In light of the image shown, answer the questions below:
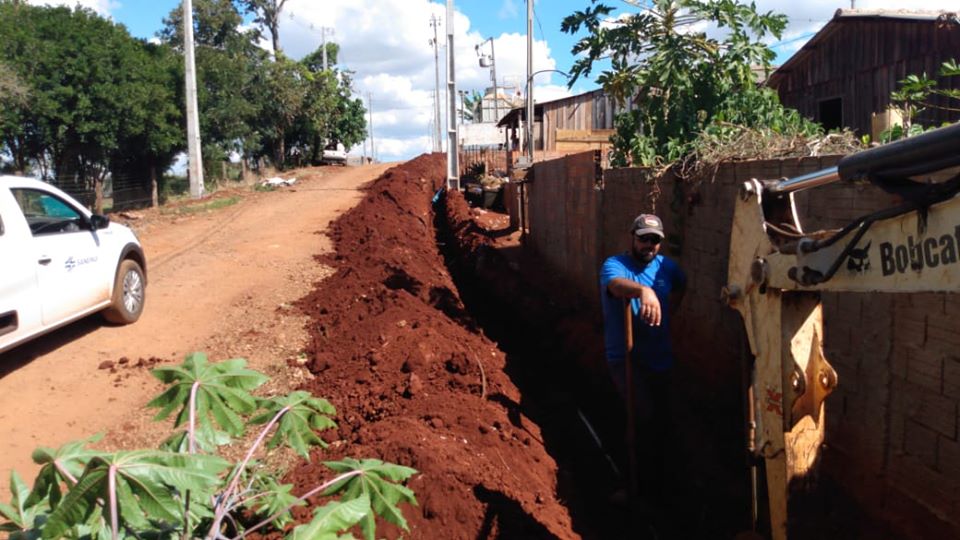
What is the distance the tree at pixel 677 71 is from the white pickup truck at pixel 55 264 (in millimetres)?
5371

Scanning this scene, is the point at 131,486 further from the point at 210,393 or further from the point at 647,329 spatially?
the point at 647,329

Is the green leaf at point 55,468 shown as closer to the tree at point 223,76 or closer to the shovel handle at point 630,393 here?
the shovel handle at point 630,393

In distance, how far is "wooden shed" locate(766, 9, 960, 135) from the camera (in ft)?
41.9

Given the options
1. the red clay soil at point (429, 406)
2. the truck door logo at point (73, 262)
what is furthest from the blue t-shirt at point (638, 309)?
the truck door logo at point (73, 262)

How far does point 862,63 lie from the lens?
14.6m

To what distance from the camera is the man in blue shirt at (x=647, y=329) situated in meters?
5.14

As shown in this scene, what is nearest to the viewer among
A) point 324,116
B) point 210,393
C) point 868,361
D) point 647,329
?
point 210,393

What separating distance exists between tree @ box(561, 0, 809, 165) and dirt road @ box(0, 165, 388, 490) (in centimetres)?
444

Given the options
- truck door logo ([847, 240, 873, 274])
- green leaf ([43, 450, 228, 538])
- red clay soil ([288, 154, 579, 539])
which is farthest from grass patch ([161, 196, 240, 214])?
truck door logo ([847, 240, 873, 274])

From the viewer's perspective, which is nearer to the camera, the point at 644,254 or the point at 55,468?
the point at 55,468

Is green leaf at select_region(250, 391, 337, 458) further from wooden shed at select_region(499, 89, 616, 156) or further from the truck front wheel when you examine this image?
wooden shed at select_region(499, 89, 616, 156)

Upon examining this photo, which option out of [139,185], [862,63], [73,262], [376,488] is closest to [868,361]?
[376,488]

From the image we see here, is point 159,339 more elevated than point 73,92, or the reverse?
point 73,92

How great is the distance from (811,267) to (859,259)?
0.18 metres
